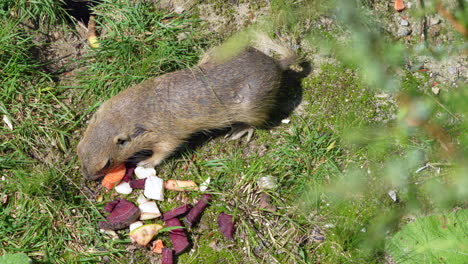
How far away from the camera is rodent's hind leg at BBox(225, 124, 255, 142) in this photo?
203 inches

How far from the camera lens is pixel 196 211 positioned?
479 centimetres

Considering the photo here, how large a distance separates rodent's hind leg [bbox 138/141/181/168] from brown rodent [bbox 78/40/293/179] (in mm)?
31

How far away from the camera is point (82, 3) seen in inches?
224

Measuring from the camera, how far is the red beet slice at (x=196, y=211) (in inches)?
187

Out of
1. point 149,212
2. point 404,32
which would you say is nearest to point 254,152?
point 149,212

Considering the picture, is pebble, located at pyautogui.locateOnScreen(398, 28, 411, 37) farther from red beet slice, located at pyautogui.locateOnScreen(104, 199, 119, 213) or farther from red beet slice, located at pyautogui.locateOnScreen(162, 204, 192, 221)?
red beet slice, located at pyautogui.locateOnScreen(104, 199, 119, 213)

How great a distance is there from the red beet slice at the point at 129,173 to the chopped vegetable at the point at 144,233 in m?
0.56

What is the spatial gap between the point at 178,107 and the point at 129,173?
872mm

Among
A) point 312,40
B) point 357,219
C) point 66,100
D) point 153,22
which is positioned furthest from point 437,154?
point 66,100

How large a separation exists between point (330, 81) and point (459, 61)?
1.36 metres

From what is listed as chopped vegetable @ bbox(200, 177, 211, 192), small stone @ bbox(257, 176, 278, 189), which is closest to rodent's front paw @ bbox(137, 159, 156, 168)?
chopped vegetable @ bbox(200, 177, 211, 192)

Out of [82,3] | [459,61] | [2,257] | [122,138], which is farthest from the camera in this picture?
[82,3]

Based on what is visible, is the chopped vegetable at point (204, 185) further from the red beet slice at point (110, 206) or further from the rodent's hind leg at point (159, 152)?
the red beet slice at point (110, 206)

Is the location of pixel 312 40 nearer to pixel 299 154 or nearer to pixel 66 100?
pixel 299 154
